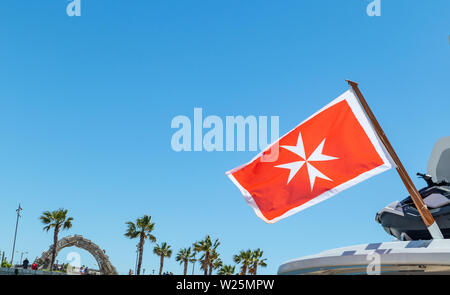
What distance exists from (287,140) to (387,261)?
256 centimetres

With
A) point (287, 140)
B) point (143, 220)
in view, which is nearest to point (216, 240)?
point (143, 220)

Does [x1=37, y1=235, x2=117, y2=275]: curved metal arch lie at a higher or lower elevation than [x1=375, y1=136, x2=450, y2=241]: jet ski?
higher

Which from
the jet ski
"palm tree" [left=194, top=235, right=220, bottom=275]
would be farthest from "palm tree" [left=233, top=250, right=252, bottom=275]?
the jet ski

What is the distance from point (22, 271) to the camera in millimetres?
25328

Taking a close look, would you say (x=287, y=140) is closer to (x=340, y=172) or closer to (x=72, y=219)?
(x=340, y=172)

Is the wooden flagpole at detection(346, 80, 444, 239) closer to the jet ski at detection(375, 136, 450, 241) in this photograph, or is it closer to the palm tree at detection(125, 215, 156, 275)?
the jet ski at detection(375, 136, 450, 241)

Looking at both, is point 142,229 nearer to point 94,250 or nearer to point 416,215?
point 94,250

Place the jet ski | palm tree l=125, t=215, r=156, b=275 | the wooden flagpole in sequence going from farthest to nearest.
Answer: palm tree l=125, t=215, r=156, b=275 → the jet ski → the wooden flagpole

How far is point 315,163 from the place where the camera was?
316 inches

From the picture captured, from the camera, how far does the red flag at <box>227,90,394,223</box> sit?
7828 millimetres

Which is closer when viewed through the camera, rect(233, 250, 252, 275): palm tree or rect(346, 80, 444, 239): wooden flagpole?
rect(346, 80, 444, 239): wooden flagpole

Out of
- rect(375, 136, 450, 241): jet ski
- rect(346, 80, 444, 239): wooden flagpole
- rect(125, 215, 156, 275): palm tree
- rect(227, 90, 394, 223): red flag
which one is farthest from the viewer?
rect(125, 215, 156, 275): palm tree

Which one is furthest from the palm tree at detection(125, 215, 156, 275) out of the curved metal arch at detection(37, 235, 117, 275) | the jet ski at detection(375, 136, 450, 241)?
the jet ski at detection(375, 136, 450, 241)

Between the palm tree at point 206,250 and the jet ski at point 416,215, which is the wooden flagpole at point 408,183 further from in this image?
the palm tree at point 206,250
